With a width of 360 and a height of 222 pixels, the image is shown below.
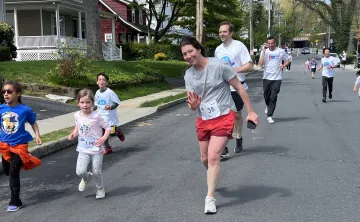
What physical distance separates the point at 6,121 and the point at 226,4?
122ft

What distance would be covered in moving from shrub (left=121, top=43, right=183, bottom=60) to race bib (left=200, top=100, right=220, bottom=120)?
128 ft

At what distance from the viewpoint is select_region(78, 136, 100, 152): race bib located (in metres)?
5.12

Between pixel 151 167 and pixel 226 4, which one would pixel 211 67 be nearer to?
pixel 151 167

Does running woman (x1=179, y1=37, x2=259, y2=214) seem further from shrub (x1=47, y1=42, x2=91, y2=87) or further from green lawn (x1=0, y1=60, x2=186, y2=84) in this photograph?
shrub (x1=47, y1=42, x2=91, y2=87)

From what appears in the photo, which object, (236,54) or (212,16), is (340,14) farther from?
(236,54)

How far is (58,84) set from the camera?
15.3m

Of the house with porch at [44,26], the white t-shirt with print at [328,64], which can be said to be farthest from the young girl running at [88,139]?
the house with porch at [44,26]

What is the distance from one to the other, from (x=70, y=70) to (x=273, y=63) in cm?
803

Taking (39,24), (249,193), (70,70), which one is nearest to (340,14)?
(39,24)

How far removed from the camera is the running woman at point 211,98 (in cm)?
456

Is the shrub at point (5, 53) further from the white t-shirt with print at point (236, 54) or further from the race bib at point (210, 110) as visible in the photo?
the race bib at point (210, 110)

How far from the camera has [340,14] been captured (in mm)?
60938

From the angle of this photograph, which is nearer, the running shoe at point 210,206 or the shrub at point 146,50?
the running shoe at point 210,206

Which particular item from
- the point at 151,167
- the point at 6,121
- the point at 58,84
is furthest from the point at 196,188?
the point at 58,84
